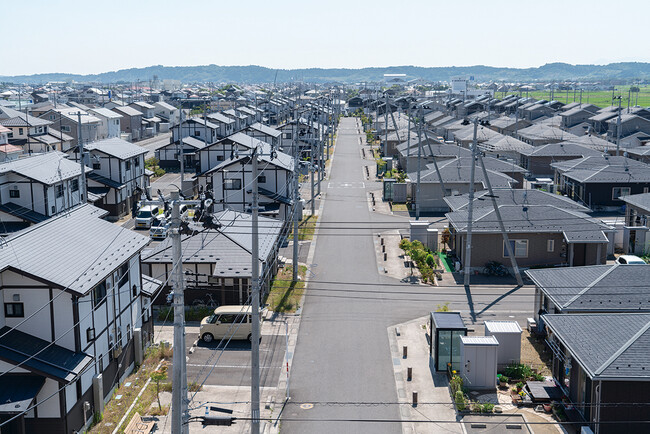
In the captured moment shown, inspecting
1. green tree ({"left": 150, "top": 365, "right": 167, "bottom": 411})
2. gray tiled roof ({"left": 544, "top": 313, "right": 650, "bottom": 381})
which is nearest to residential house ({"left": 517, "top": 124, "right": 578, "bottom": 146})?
gray tiled roof ({"left": 544, "top": 313, "right": 650, "bottom": 381})

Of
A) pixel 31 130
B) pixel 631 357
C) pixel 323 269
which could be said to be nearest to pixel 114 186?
pixel 323 269

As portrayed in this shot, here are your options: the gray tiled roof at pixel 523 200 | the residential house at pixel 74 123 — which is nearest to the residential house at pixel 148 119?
the residential house at pixel 74 123

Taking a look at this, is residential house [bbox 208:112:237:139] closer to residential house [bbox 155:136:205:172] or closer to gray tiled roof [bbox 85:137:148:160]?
residential house [bbox 155:136:205:172]

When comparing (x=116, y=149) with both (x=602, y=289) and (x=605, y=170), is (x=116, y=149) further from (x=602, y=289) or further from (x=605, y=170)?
(x=602, y=289)

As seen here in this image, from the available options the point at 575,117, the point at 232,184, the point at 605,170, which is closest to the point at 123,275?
the point at 232,184

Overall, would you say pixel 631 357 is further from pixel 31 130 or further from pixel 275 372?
pixel 31 130

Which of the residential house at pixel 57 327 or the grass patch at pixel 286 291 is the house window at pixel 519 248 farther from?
the residential house at pixel 57 327

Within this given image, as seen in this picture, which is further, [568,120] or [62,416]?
[568,120]
